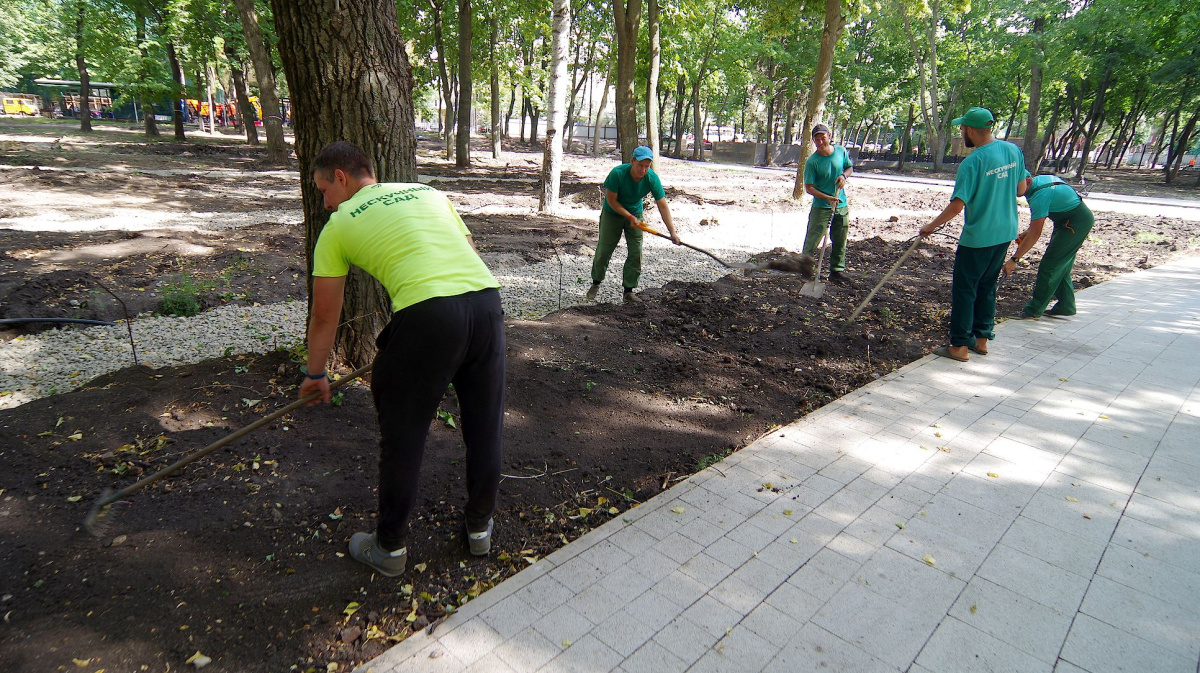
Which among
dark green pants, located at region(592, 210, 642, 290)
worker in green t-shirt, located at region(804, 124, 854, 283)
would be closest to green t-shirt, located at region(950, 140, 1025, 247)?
worker in green t-shirt, located at region(804, 124, 854, 283)

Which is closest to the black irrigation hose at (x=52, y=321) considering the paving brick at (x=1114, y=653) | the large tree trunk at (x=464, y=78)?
the paving brick at (x=1114, y=653)

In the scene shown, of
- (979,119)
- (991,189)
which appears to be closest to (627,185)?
(979,119)

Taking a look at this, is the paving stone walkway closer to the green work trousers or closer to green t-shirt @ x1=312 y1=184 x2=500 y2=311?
green t-shirt @ x1=312 y1=184 x2=500 y2=311

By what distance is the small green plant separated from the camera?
584 cm

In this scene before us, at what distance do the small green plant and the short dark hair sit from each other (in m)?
4.25

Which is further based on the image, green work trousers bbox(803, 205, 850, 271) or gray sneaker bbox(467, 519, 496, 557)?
green work trousers bbox(803, 205, 850, 271)

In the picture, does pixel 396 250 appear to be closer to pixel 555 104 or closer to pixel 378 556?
pixel 378 556

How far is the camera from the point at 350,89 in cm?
363

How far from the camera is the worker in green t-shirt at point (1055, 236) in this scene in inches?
233

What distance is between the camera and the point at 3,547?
2531 mm

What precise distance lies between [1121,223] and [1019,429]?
14.2 m

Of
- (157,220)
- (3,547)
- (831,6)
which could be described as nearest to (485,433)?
(3,547)

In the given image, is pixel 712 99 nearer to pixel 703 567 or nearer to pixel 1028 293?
pixel 1028 293

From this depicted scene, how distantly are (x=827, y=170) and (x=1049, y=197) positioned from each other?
7.47 feet
